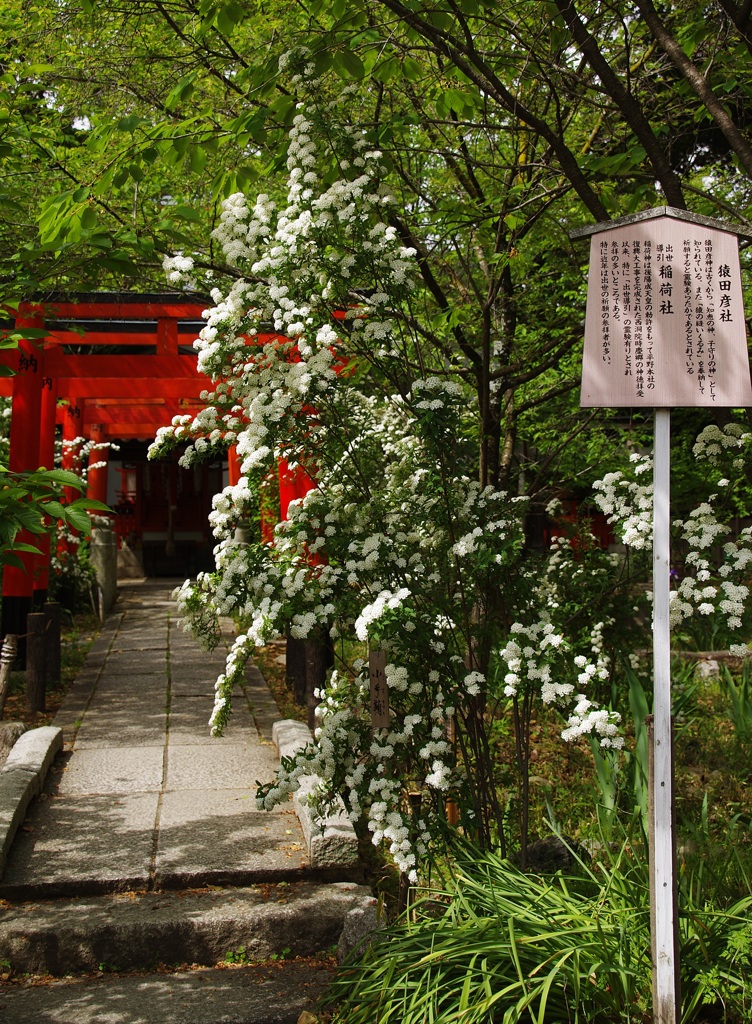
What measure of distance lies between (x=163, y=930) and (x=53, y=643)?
4.34 metres

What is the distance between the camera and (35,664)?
697 cm

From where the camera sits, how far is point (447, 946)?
9.79ft

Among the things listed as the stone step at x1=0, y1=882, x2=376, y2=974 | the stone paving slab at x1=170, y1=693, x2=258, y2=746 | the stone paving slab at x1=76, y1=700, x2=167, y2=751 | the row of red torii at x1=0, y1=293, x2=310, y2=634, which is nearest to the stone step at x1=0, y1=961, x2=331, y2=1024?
the stone step at x1=0, y1=882, x2=376, y2=974

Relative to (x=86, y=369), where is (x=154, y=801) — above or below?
below

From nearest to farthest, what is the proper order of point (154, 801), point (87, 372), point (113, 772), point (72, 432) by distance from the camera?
point (154, 801) < point (113, 772) < point (87, 372) < point (72, 432)

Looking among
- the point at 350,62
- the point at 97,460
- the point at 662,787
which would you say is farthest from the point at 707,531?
the point at 97,460

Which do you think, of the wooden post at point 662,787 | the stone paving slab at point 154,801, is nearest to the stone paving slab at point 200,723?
the stone paving slab at point 154,801

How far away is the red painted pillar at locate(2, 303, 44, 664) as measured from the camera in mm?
8484

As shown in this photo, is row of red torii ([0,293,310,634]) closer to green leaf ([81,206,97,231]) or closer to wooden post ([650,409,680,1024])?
green leaf ([81,206,97,231])

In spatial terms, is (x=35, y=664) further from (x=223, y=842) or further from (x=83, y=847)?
(x=223, y=842)

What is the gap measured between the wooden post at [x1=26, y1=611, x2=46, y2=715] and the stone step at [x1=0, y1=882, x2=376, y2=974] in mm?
2974

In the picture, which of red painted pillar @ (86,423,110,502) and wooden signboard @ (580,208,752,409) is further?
red painted pillar @ (86,423,110,502)

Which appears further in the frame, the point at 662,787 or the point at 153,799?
the point at 153,799

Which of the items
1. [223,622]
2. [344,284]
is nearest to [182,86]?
[344,284]
